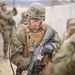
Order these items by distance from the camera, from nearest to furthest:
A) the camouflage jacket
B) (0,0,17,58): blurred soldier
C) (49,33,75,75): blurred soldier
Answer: (49,33,75,75): blurred soldier → the camouflage jacket → (0,0,17,58): blurred soldier

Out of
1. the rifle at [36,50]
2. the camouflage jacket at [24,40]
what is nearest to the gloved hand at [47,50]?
the rifle at [36,50]

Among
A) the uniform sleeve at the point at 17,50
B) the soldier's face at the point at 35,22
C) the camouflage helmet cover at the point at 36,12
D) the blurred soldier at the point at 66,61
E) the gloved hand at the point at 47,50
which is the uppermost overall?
the blurred soldier at the point at 66,61

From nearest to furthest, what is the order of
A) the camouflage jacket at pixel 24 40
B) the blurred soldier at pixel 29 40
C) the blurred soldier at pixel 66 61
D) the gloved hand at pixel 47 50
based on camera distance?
the blurred soldier at pixel 66 61, the gloved hand at pixel 47 50, the blurred soldier at pixel 29 40, the camouflage jacket at pixel 24 40

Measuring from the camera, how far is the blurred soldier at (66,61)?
179cm

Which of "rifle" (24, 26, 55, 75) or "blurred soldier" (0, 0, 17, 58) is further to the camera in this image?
"blurred soldier" (0, 0, 17, 58)

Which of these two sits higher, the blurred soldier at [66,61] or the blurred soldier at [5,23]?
the blurred soldier at [66,61]

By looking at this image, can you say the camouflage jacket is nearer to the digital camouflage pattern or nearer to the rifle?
the digital camouflage pattern

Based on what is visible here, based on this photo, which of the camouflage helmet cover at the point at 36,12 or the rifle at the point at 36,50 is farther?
the camouflage helmet cover at the point at 36,12

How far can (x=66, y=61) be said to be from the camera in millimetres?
1800

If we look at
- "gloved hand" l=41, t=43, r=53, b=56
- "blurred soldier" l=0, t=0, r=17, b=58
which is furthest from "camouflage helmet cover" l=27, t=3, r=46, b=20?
"blurred soldier" l=0, t=0, r=17, b=58

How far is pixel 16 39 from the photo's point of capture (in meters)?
4.46

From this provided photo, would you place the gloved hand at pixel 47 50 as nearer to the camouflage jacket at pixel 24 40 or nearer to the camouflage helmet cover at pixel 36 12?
the camouflage jacket at pixel 24 40

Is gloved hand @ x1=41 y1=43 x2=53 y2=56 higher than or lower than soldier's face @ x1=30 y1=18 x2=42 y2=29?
lower

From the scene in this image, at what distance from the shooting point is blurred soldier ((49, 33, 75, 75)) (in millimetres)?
1786
